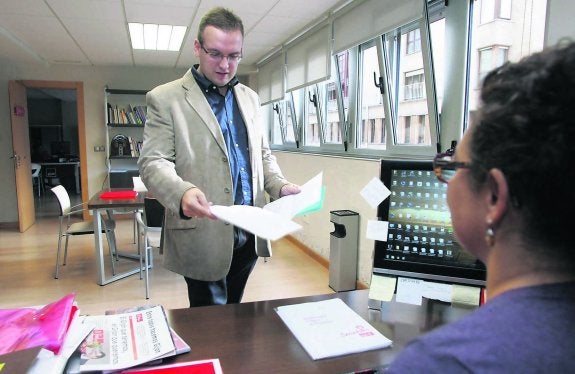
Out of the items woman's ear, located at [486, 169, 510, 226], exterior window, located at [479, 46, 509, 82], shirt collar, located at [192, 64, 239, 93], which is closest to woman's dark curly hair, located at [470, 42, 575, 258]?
woman's ear, located at [486, 169, 510, 226]

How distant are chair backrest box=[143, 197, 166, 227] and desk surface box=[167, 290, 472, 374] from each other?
7.91 ft

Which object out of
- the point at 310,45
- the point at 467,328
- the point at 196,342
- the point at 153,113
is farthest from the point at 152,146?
the point at 310,45

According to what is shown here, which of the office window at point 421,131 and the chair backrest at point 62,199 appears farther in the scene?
the chair backrest at point 62,199

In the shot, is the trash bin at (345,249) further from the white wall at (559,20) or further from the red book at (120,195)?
the white wall at (559,20)

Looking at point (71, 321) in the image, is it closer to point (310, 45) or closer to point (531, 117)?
point (531, 117)

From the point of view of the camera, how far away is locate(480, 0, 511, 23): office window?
2.24 m

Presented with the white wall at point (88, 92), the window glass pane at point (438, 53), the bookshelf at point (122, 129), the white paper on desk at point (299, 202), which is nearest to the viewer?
the white paper on desk at point (299, 202)

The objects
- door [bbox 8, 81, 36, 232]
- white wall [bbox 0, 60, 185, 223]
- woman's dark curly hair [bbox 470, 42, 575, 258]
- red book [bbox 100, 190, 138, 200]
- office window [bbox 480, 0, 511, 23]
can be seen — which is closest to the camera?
woman's dark curly hair [bbox 470, 42, 575, 258]

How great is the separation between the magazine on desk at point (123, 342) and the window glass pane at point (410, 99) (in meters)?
2.41

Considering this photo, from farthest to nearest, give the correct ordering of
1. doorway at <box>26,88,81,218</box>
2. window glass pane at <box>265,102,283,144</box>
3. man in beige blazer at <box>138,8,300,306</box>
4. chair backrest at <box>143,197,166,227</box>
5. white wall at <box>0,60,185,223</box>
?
doorway at <box>26,88,81,218</box> < window glass pane at <box>265,102,283,144</box> < white wall at <box>0,60,185,223</box> < chair backrest at <box>143,197,166,227</box> < man in beige blazer at <box>138,8,300,306</box>

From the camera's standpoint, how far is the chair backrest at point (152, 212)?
3416 mm

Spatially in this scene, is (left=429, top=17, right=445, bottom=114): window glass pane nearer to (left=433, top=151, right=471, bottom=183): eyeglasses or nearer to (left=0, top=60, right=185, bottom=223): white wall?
(left=433, top=151, right=471, bottom=183): eyeglasses

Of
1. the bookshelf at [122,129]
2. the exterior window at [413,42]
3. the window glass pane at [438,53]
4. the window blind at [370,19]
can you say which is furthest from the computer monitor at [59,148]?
the window glass pane at [438,53]

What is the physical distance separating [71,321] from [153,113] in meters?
0.73
